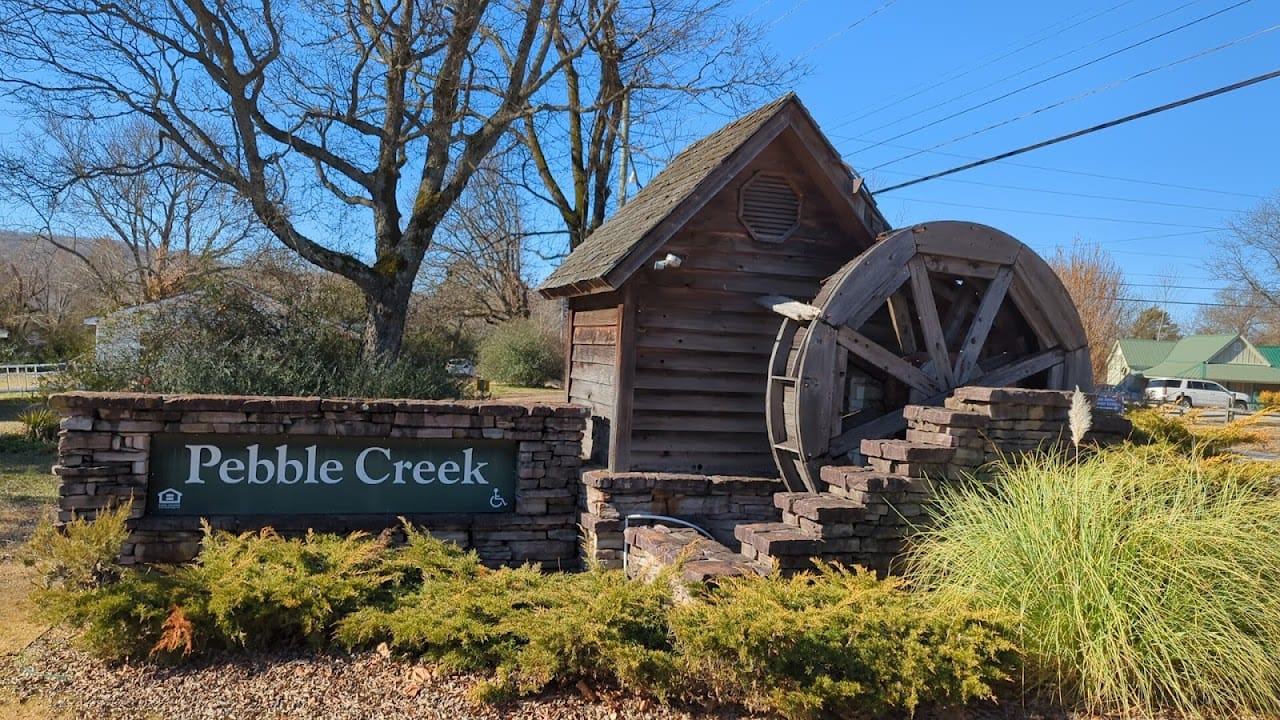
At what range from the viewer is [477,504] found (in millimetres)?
6070

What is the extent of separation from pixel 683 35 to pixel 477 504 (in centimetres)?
1115

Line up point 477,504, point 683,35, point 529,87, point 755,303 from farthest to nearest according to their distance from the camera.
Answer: point 683,35, point 529,87, point 755,303, point 477,504

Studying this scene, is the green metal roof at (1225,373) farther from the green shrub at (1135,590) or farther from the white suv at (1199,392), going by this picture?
the green shrub at (1135,590)

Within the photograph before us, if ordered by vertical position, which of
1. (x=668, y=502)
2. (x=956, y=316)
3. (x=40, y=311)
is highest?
(x=40, y=311)

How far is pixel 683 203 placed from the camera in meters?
6.80

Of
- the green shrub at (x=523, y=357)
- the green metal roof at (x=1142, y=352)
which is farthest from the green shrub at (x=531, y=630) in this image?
the green metal roof at (x=1142, y=352)

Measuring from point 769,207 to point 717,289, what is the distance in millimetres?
926

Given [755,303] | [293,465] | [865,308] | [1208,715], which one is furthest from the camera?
[755,303]

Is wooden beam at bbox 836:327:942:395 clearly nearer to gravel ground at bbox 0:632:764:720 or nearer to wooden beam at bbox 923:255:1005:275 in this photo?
wooden beam at bbox 923:255:1005:275

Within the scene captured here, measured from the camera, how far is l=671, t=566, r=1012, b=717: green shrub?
3.53m

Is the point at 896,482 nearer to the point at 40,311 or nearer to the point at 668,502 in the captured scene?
the point at 668,502

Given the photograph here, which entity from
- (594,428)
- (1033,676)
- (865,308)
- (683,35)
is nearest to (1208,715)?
(1033,676)

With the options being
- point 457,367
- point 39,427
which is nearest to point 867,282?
point 457,367

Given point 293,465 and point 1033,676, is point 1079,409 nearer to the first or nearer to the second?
point 1033,676
